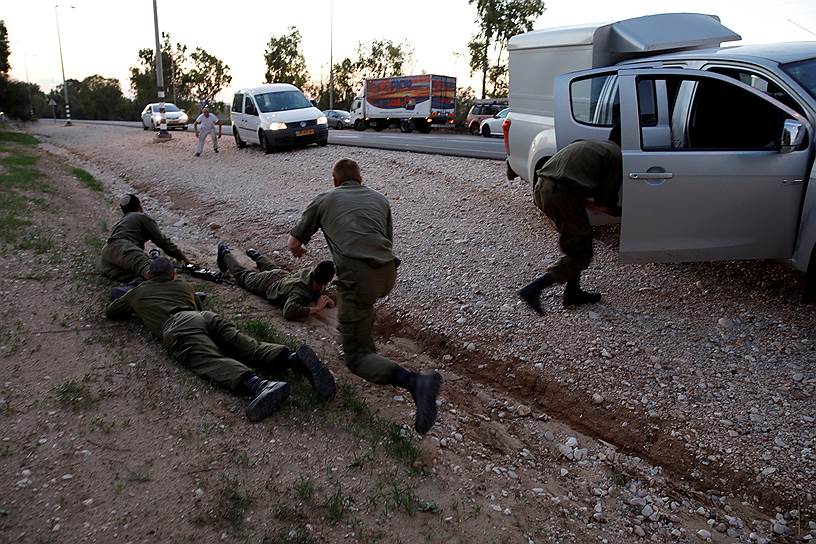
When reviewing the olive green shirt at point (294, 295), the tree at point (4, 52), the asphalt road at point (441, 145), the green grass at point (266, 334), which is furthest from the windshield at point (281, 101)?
the tree at point (4, 52)

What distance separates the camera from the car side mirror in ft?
16.1

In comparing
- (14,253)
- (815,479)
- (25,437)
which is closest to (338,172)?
(25,437)

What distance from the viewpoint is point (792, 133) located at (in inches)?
194

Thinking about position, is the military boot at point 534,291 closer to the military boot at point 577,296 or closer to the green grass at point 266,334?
the military boot at point 577,296

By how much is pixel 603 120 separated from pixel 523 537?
4.18 metres

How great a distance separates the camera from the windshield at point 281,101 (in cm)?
1983

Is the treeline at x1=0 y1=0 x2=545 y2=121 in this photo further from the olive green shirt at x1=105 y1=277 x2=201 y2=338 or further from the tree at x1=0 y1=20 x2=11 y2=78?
the olive green shirt at x1=105 y1=277 x2=201 y2=338

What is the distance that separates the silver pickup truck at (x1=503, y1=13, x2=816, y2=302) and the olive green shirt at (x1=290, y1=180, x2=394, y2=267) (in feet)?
7.13

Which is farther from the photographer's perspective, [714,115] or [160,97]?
[160,97]

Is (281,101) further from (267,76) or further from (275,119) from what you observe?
(267,76)

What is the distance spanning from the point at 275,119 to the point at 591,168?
14.8 m

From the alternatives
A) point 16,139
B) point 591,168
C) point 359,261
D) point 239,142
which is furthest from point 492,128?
point 359,261

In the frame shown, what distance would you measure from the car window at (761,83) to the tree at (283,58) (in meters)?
58.1

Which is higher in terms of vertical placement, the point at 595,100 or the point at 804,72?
the point at 804,72
